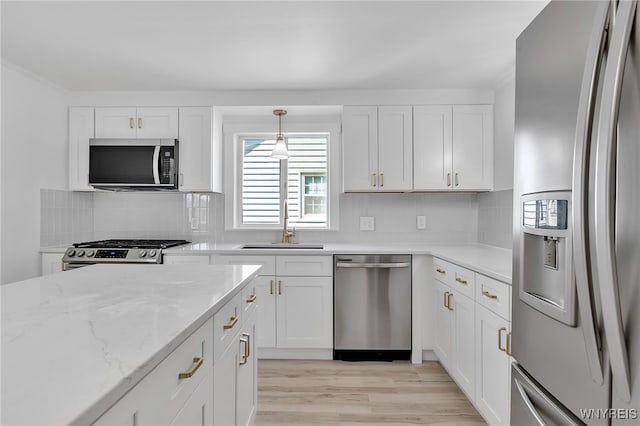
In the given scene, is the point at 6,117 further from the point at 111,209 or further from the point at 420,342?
the point at 420,342

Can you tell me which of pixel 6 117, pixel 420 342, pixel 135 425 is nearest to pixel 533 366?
pixel 135 425

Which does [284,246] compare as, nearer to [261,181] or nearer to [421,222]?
[261,181]

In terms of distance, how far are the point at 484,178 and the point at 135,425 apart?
10.5 ft

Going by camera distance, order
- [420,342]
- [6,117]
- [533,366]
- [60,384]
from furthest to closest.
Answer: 1. [420,342]
2. [6,117]
3. [533,366]
4. [60,384]

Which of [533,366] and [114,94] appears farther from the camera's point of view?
[114,94]

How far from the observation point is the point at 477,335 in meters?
2.09

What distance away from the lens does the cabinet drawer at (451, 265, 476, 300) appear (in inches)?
85.0

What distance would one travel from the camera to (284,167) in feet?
12.3

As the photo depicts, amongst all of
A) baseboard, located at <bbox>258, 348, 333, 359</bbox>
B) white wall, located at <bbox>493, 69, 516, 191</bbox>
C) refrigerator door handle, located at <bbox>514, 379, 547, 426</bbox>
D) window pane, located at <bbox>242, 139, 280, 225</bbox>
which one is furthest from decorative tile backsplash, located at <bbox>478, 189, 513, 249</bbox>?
window pane, located at <bbox>242, 139, 280, 225</bbox>

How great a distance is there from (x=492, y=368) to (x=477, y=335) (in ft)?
0.72

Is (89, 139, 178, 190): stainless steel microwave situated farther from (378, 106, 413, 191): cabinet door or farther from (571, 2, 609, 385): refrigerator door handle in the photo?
(571, 2, 609, 385): refrigerator door handle

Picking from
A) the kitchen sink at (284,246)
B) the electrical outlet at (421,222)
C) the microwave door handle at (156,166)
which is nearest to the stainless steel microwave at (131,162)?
the microwave door handle at (156,166)

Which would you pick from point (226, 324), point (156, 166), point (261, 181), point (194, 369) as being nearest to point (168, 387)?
point (194, 369)

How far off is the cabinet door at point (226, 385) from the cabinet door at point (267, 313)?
1465mm
